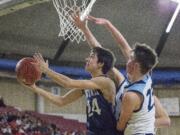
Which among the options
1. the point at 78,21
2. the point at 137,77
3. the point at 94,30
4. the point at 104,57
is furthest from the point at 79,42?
the point at 137,77

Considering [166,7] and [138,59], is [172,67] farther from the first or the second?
[138,59]

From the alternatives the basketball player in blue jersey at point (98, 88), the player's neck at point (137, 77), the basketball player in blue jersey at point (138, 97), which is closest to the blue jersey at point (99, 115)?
the basketball player in blue jersey at point (98, 88)

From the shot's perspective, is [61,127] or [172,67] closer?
[61,127]

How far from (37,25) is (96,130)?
26.9 feet

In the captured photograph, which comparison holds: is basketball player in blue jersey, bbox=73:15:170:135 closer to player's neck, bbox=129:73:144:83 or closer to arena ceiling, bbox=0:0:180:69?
player's neck, bbox=129:73:144:83

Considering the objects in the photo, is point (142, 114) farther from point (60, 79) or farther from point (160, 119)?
point (60, 79)

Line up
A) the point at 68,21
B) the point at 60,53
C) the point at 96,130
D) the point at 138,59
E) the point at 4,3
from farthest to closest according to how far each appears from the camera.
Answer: the point at 60,53, the point at 68,21, the point at 4,3, the point at 96,130, the point at 138,59

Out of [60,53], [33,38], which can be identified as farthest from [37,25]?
[60,53]

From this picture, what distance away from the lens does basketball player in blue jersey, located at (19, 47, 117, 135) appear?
3.75 m

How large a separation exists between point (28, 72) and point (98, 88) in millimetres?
732

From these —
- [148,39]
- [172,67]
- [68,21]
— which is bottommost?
[172,67]

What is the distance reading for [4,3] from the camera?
6.14 metres

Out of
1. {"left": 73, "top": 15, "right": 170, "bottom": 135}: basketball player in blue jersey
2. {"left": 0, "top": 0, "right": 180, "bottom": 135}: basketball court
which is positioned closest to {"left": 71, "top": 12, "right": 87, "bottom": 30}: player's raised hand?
{"left": 73, "top": 15, "right": 170, "bottom": 135}: basketball player in blue jersey

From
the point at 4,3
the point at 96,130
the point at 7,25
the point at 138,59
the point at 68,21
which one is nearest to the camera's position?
the point at 138,59
